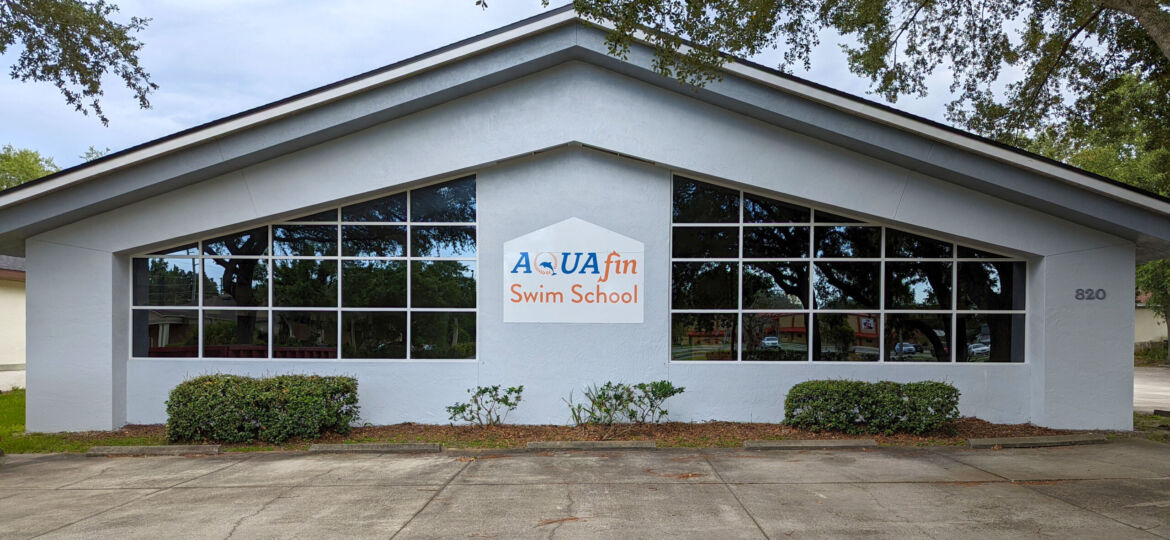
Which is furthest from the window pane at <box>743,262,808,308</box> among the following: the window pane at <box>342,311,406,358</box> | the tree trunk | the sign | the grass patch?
the window pane at <box>342,311,406,358</box>

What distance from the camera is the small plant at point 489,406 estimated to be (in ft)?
36.9

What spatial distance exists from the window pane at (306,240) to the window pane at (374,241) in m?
0.24

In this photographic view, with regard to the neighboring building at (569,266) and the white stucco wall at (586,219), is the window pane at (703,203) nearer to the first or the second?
the neighboring building at (569,266)

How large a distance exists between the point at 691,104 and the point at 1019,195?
5461 millimetres

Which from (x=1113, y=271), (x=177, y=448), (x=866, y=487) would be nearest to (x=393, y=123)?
(x=177, y=448)

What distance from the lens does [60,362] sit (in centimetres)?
1106

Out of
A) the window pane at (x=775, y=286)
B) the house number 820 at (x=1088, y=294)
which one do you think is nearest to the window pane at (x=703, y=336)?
the window pane at (x=775, y=286)

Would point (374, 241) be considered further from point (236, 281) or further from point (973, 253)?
point (973, 253)

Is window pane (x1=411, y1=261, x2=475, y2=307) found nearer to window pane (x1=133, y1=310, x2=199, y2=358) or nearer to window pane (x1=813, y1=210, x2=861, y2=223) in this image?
window pane (x1=133, y1=310, x2=199, y2=358)

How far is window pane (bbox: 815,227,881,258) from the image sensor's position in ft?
38.0

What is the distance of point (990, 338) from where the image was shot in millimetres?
11484

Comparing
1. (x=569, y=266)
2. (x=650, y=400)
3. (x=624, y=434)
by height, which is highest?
(x=569, y=266)

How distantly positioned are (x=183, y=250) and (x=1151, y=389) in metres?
27.5

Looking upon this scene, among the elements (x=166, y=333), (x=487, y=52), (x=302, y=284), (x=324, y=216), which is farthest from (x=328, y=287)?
(x=487, y=52)
